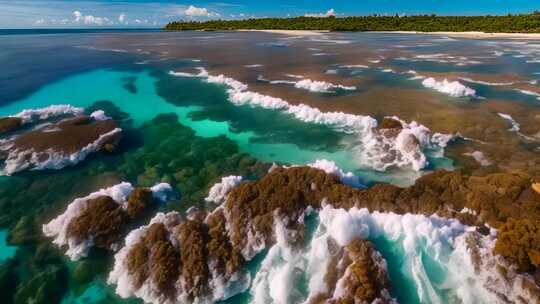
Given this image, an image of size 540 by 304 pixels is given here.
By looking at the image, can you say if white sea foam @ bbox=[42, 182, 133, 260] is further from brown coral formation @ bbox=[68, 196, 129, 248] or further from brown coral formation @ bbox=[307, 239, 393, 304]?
brown coral formation @ bbox=[307, 239, 393, 304]

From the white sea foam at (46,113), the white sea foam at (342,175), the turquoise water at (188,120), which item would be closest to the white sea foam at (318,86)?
the turquoise water at (188,120)

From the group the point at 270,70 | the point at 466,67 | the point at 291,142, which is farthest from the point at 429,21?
the point at 291,142

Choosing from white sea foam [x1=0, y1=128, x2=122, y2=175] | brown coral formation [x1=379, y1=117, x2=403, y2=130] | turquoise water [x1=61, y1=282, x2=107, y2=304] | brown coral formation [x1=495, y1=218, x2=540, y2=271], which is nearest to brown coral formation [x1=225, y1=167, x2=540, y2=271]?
brown coral formation [x1=495, y1=218, x2=540, y2=271]

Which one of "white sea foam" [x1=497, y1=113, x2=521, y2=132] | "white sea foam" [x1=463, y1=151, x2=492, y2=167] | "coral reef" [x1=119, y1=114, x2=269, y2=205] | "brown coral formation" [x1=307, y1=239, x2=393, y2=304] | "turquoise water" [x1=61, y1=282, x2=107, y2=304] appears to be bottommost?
"turquoise water" [x1=61, y1=282, x2=107, y2=304]

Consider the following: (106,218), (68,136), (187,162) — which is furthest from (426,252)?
(68,136)

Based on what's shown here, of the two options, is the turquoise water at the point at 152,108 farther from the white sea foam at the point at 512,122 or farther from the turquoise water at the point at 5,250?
the turquoise water at the point at 5,250

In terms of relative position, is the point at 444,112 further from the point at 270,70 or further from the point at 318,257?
the point at 270,70

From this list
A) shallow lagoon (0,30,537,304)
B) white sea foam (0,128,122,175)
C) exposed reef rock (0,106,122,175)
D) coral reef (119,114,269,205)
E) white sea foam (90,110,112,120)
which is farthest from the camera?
white sea foam (90,110,112,120)

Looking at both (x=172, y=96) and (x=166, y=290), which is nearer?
(x=166, y=290)

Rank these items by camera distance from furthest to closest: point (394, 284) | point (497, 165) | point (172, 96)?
point (172, 96), point (497, 165), point (394, 284)
